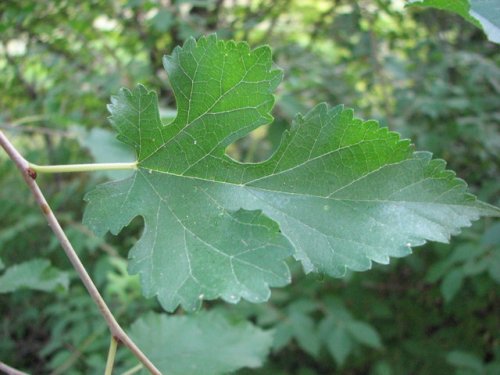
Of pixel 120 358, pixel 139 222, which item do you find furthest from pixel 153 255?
pixel 139 222

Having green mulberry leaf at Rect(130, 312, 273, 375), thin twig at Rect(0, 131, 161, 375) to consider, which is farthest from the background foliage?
thin twig at Rect(0, 131, 161, 375)

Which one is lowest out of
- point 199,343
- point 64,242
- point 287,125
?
point 199,343

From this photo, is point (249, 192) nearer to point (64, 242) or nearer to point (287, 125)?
point (64, 242)

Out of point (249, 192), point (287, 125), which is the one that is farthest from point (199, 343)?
point (287, 125)

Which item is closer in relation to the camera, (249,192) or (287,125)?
(249,192)

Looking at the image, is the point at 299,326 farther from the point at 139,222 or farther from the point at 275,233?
the point at 275,233

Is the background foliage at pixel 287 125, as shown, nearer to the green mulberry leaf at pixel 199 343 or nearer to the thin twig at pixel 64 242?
the green mulberry leaf at pixel 199 343
